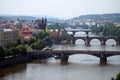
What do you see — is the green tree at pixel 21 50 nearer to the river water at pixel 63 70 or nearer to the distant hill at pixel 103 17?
the river water at pixel 63 70

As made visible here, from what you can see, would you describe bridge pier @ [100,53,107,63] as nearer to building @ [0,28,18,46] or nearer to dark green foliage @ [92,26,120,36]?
building @ [0,28,18,46]

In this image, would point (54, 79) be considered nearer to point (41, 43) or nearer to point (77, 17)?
point (41, 43)

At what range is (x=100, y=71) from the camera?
686 inches

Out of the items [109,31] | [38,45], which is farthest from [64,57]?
[109,31]

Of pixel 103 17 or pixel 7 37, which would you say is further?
pixel 103 17

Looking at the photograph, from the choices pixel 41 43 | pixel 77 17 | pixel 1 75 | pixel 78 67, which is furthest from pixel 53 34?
pixel 77 17

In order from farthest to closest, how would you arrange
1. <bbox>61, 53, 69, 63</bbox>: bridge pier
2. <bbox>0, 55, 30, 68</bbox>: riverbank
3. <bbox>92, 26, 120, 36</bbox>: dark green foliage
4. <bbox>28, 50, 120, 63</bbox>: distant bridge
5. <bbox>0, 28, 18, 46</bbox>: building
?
<bbox>92, 26, 120, 36</bbox>: dark green foliage
<bbox>0, 28, 18, 46</bbox>: building
<bbox>61, 53, 69, 63</bbox>: bridge pier
<bbox>28, 50, 120, 63</bbox>: distant bridge
<bbox>0, 55, 30, 68</bbox>: riverbank

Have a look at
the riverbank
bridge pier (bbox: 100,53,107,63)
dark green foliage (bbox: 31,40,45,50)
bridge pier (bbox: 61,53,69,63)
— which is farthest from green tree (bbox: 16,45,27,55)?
bridge pier (bbox: 100,53,107,63)

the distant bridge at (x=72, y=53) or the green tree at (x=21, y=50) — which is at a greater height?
the green tree at (x=21, y=50)

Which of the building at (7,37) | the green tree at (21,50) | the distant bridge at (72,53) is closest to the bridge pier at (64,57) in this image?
the distant bridge at (72,53)

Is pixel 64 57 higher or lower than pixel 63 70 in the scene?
higher

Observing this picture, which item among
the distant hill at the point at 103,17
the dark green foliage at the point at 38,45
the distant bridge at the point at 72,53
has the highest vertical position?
the distant hill at the point at 103,17

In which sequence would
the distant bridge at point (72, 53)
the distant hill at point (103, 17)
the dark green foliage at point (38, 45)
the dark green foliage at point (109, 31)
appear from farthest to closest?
the distant hill at point (103, 17) < the dark green foliage at point (109, 31) < the dark green foliage at point (38, 45) < the distant bridge at point (72, 53)

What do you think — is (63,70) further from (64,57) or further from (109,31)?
(109,31)
